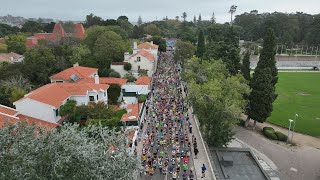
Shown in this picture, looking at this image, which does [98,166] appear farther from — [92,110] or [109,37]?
[109,37]

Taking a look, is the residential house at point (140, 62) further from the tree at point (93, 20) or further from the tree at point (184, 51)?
the tree at point (93, 20)

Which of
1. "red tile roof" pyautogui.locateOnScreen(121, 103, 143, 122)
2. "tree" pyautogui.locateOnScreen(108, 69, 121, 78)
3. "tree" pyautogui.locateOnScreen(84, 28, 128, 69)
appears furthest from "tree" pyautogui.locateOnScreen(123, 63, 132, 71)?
"red tile roof" pyautogui.locateOnScreen(121, 103, 143, 122)

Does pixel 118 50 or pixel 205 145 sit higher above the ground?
pixel 118 50

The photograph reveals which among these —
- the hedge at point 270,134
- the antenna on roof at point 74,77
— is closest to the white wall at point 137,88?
the antenna on roof at point 74,77

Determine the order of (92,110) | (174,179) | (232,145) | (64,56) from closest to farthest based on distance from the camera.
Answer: (174,179) < (92,110) < (232,145) < (64,56)

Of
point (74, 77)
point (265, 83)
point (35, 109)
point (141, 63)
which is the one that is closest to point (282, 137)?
point (265, 83)

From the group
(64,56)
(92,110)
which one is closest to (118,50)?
(64,56)

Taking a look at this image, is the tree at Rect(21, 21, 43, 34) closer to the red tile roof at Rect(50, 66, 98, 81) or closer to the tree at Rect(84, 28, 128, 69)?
the tree at Rect(84, 28, 128, 69)

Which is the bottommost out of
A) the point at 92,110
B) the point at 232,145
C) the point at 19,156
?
the point at 232,145
